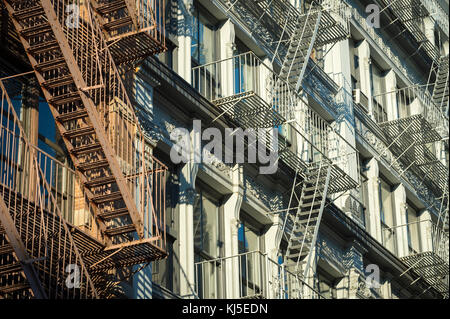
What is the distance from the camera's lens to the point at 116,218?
68.5 feet

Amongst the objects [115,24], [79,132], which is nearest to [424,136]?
[115,24]

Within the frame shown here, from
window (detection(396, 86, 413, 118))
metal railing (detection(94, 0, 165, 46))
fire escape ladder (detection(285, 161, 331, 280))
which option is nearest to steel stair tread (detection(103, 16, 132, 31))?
metal railing (detection(94, 0, 165, 46))

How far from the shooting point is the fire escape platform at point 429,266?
1317 inches

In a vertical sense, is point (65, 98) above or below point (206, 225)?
above

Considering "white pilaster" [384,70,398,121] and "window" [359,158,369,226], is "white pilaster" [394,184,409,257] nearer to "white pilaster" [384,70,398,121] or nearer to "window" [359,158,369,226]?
"window" [359,158,369,226]

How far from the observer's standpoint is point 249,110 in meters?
25.9

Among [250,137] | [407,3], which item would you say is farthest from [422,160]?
[250,137]

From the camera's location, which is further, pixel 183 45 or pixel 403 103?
pixel 403 103

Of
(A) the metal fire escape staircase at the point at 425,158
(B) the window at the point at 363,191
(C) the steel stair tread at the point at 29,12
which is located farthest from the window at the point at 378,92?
(C) the steel stair tread at the point at 29,12

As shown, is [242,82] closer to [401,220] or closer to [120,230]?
[120,230]

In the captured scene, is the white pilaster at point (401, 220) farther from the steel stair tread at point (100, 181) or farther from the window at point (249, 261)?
the steel stair tread at point (100, 181)

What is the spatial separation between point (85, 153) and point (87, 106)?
0.89m

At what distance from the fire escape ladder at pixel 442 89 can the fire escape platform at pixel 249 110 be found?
1505 centimetres
